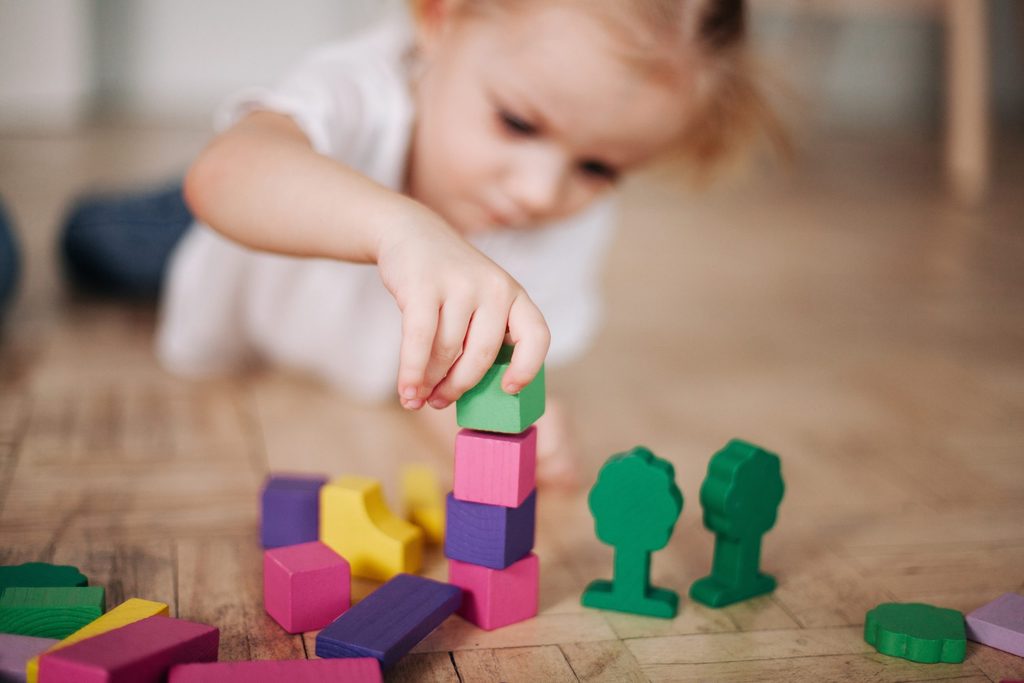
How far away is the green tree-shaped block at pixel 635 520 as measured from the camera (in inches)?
24.5

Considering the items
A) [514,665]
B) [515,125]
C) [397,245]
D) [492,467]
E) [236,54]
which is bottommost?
[514,665]

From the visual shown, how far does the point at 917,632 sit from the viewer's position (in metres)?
0.61

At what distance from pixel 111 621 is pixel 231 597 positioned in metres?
0.11

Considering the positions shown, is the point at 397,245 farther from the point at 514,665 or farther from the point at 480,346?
the point at 514,665

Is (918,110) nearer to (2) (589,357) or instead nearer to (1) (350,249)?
(2) (589,357)

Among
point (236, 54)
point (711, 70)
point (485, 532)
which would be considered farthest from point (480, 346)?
point (236, 54)

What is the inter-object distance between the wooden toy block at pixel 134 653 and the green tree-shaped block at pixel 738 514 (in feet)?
0.99

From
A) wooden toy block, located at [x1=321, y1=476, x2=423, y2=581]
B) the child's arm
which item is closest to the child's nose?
the child's arm

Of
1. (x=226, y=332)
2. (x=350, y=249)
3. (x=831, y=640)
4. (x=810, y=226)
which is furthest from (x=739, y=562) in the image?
(x=810, y=226)

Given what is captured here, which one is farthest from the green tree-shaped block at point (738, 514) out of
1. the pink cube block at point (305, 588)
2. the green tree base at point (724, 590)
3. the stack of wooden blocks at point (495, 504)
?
the pink cube block at point (305, 588)

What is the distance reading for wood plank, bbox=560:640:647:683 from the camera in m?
0.58

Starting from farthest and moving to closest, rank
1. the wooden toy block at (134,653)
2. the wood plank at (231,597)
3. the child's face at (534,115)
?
the child's face at (534,115), the wood plank at (231,597), the wooden toy block at (134,653)

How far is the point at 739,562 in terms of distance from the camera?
2.20ft

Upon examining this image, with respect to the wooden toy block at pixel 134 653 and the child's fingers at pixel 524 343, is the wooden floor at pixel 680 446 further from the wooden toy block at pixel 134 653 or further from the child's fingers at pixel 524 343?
the child's fingers at pixel 524 343
